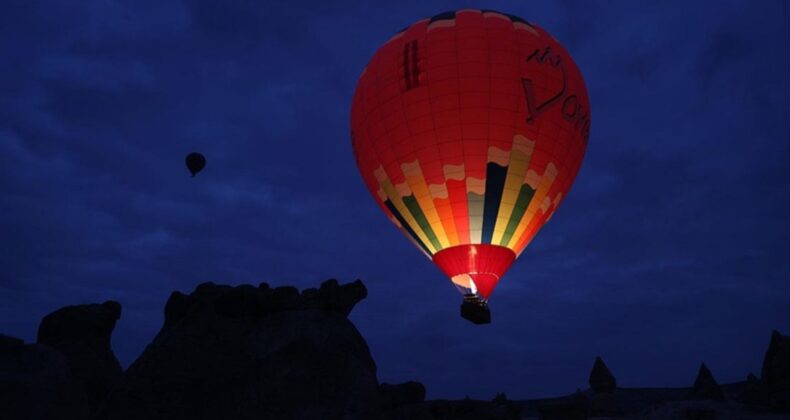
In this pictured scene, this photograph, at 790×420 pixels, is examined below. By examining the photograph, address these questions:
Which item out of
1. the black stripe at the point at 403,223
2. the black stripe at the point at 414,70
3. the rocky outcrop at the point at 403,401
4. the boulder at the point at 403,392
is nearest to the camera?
the rocky outcrop at the point at 403,401

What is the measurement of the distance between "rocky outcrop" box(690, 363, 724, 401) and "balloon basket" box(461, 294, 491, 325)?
15742 millimetres

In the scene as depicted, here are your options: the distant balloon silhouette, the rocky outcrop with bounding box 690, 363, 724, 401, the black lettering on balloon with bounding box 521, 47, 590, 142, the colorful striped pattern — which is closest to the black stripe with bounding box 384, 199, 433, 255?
the colorful striped pattern

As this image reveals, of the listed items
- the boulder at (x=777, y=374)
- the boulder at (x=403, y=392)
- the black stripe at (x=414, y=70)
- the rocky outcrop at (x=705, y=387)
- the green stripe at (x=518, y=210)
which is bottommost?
the boulder at (x=403, y=392)

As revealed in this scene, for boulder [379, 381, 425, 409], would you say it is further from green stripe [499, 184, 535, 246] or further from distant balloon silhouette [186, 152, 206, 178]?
distant balloon silhouette [186, 152, 206, 178]

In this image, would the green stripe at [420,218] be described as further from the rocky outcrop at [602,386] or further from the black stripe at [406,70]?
the rocky outcrop at [602,386]

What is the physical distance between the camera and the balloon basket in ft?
52.1

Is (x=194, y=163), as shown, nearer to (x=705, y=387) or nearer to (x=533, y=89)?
(x=533, y=89)

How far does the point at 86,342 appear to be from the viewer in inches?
492

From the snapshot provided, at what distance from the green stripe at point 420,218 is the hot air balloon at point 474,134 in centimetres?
3

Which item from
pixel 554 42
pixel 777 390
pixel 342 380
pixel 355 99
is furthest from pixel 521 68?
pixel 777 390

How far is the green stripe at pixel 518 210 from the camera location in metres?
16.7

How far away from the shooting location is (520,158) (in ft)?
53.6

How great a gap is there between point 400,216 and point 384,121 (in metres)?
3.03

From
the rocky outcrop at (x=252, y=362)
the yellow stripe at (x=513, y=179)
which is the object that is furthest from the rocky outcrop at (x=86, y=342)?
the yellow stripe at (x=513, y=179)
